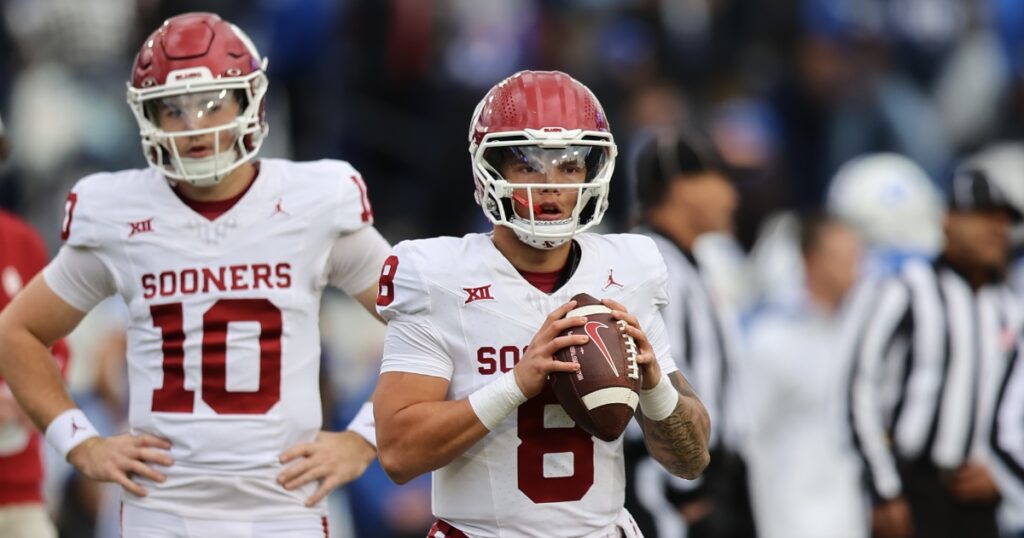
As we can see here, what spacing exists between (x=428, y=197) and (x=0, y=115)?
2427 mm

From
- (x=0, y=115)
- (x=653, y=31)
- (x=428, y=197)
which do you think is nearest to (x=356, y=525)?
(x=428, y=197)

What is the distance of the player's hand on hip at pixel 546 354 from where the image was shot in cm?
399

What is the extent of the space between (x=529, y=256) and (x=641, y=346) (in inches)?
15.5

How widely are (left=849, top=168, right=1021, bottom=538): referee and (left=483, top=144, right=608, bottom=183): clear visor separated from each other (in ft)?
10.7

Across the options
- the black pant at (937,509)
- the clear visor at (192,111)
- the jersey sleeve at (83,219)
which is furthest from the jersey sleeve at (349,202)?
the black pant at (937,509)

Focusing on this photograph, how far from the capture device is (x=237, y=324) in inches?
194

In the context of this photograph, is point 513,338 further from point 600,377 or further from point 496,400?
point 600,377

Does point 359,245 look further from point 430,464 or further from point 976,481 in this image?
point 976,481

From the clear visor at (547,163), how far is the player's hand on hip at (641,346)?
0.33m

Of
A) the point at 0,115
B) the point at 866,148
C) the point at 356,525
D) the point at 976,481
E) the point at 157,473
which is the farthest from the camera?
the point at 866,148

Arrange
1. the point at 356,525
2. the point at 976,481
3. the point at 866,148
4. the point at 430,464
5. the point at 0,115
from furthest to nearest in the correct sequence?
the point at 866,148 < the point at 0,115 < the point at 356,525 < the point at 976,481 < the point at 430,464

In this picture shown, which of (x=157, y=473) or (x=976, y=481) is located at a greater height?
(x=157, y=473)

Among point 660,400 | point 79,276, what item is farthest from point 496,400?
point 79,276

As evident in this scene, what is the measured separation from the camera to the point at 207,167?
4898 millimetres
